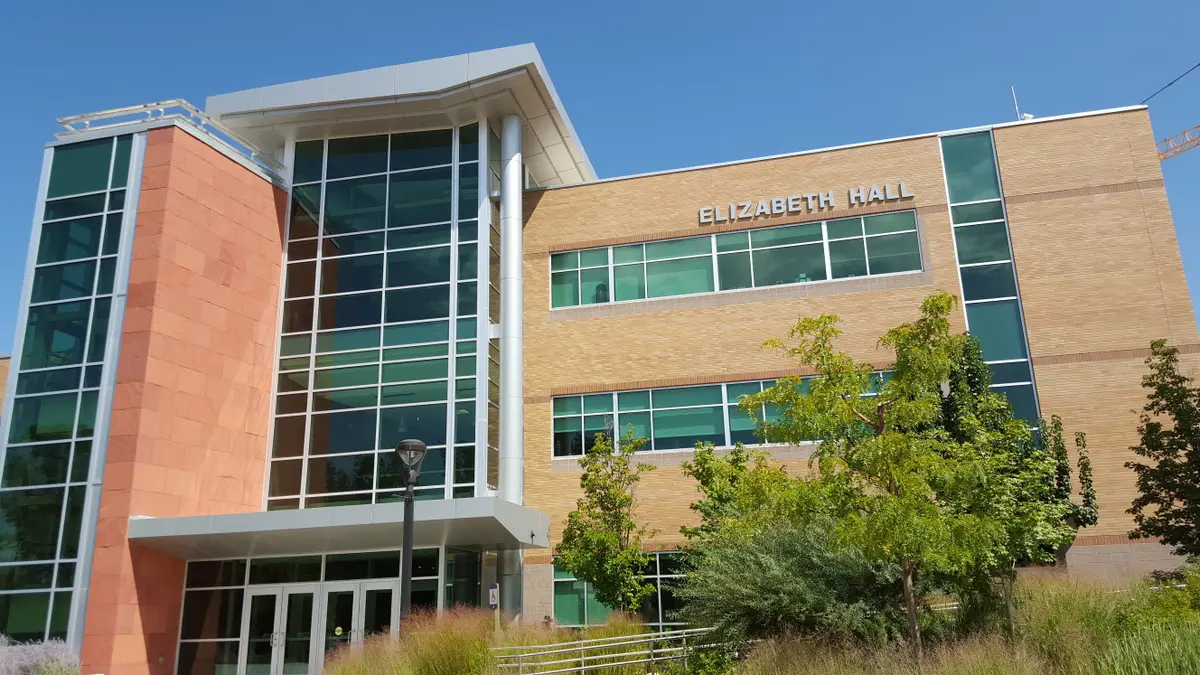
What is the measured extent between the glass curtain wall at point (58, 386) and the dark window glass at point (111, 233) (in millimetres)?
24

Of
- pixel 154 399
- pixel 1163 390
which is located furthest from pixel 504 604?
pixel 1163 390

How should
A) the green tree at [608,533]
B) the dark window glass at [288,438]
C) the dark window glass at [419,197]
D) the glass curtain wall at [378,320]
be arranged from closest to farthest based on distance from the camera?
the green tree at [608,533] → the glass curtain wall at [378,320] → the dark window glass at [288,438] → the dark window glass at [419,197]

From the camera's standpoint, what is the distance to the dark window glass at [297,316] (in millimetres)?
24844

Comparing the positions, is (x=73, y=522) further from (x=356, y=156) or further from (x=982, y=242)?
(x=982, y=242)

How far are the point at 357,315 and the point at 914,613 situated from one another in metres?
16.5

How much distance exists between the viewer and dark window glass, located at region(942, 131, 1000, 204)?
23958 mm

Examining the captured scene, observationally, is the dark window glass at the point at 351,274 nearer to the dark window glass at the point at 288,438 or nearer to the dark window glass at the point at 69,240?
the dark window glass at the point at 288,438

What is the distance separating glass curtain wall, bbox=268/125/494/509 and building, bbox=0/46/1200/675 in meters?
0.08

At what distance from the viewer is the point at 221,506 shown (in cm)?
2192

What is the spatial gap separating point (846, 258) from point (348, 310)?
13282mm

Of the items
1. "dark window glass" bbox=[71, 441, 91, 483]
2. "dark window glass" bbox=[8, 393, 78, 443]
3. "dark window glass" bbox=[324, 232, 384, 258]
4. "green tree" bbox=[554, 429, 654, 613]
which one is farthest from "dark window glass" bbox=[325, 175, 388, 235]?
"green tree" bbox=[554, 429, 654, 613]

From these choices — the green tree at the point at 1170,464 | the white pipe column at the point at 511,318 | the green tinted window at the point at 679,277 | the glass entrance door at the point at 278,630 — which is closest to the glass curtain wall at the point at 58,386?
the glass entrance door at the point at 278,630

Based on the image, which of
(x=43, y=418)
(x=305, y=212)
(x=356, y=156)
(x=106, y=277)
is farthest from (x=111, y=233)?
(x=356, y=156)

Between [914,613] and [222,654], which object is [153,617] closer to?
[222,654]
